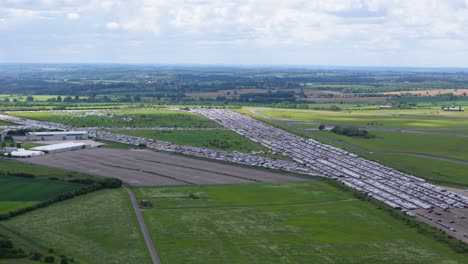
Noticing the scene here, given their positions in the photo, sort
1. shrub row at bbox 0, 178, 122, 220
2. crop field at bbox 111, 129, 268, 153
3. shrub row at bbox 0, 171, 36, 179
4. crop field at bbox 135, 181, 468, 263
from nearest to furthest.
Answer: crop field at bbox 135, 181, 468, 263 < shrub row at bbox 0, 178, 122, 220 < shrub row at bbox 0, 171, 36, 179 < crop field at bbox 111, 129, 268, 153

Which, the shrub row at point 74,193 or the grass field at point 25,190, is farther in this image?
the grass field at point 25,190

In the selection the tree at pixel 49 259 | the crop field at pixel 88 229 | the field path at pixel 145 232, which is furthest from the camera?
the crop field at pixel 88 229

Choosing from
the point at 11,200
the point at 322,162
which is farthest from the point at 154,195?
the point at 322,162

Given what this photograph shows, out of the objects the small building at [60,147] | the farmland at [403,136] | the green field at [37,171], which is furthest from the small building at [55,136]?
the farmland at [403,136]

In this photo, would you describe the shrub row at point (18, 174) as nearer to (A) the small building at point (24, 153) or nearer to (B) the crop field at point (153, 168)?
(B) the crop field at point (153, 168)

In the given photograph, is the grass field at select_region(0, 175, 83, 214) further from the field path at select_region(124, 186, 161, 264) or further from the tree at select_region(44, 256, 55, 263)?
the tree at select_region(44, 256, 55, 263)

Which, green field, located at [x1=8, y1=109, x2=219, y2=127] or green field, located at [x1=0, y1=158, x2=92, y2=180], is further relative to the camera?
green field, located at [x1=8, y1=109, x2=219, y2=127]

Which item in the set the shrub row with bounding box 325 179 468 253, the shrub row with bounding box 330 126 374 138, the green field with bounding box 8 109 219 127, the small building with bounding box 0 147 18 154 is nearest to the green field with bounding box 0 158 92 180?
the small building with bounding box 0 147 18 154
